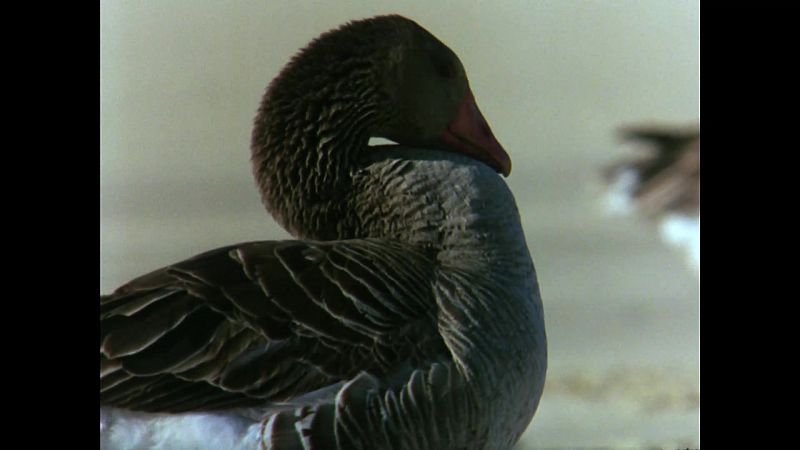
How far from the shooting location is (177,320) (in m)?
2.96

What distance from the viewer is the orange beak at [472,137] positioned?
11.5 ft

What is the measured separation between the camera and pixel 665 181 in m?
8.14

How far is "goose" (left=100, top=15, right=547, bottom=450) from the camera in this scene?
290cm

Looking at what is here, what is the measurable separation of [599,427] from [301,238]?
2878 mm

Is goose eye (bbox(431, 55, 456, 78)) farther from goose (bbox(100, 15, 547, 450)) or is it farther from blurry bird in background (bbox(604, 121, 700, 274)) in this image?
blurry bird in background (bbox(604, 121, 700, 274))

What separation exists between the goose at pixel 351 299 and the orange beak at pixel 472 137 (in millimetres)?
15

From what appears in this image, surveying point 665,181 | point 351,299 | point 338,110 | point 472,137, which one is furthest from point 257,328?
point 665,181

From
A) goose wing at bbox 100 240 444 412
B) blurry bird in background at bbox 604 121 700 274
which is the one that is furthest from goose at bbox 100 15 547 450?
blurry bird in background at bbox 604 121 700 274

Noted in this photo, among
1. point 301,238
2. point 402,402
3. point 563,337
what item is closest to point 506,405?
point 402,402

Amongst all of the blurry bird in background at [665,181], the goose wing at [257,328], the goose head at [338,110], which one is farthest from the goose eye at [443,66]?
the blurry bird in background at [665,181]

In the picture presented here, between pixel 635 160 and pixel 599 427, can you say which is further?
pixel 635 160
